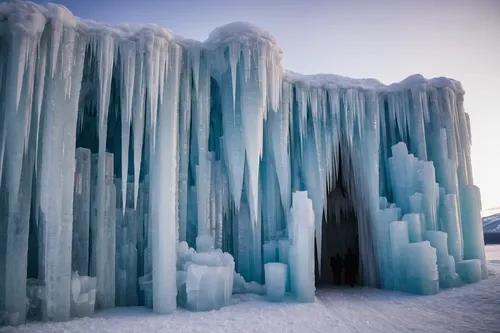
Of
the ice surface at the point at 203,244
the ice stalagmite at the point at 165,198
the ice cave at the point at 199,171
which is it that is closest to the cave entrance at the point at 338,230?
the ice cave at the point at 199,171

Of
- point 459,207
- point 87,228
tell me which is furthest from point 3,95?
point 459,207

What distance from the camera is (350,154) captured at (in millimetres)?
10750

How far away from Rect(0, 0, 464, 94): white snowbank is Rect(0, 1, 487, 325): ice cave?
0.12ft

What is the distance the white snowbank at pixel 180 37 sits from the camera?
630cm

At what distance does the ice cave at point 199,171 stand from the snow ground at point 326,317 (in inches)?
16.1

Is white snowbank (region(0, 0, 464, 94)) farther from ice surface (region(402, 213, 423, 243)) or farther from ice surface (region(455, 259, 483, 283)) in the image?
ice surface (region(455, 259, 483, 283))

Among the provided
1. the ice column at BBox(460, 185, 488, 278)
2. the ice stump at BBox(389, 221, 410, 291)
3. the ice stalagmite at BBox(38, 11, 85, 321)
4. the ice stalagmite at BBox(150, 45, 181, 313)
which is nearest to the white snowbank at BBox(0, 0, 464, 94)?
the ice stalagmite at BBox(38, 11, 85, 321)

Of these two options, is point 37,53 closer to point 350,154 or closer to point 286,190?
point 286,190

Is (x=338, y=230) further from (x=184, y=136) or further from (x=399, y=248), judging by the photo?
(x=184, y=136)

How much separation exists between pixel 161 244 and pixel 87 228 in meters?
1.66

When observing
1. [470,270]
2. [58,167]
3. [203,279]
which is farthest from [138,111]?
[470,270]

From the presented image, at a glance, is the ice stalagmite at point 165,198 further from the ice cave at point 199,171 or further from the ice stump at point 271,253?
the ice stump at point 271,253

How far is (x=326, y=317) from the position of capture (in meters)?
6.52

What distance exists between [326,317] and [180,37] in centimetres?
661
